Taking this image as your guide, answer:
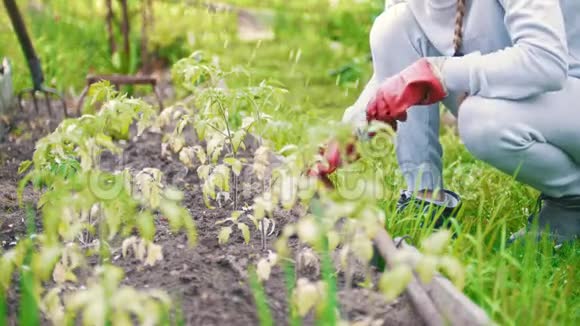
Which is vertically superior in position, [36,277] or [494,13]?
[494,13]

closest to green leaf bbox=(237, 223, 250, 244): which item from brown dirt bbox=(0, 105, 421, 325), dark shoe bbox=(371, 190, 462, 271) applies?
brown dirt bbox=(0, 105, 421, 325)

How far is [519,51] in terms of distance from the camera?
2141 mm

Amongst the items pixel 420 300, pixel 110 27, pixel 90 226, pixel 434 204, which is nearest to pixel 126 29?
pixel 110 27

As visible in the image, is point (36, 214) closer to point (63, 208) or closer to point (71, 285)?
point (71, 285)

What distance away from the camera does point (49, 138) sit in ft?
6.10

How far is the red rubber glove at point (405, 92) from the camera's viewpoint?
6.98ft

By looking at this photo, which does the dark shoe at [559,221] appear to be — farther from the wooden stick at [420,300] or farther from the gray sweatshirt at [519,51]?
the wooden stick at [420,300]

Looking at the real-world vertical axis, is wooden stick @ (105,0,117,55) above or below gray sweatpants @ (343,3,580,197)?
below

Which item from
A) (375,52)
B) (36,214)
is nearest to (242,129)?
(375,52)

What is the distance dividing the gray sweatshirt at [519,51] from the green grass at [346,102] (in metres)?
0.32

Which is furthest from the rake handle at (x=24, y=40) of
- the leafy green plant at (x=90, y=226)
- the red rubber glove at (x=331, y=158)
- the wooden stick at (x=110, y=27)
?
the red rubber glove at (x=331, y=158)

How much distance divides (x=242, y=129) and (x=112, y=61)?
230cm

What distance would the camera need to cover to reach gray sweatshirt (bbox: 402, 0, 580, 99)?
2.12 meters

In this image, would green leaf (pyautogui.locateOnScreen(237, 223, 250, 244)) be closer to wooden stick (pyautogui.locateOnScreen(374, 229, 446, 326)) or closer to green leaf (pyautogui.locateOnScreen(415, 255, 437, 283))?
wooden stick (pyautogui.locateOnScreen(374, 229, 446, 326))
